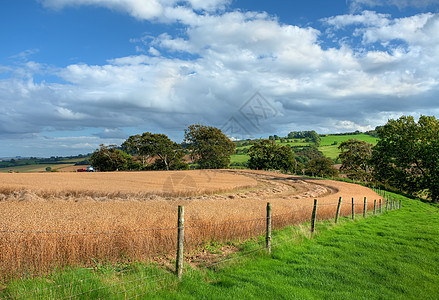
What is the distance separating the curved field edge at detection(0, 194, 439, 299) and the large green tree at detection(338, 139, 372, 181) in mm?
58283

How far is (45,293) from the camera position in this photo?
5355 millimetres

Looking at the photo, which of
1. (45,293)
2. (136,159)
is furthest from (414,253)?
(136,159)

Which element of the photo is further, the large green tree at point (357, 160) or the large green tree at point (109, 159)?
the large green tree at point (109, 159)

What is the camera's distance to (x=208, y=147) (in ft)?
234

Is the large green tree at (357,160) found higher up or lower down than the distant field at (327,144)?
lower down

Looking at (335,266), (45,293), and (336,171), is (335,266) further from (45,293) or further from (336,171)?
(336,171)

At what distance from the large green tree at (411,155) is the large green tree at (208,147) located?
1445 inches

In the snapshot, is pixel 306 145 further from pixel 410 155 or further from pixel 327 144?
pixel 410 155

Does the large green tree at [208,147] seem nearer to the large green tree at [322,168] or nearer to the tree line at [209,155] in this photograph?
the tree line at [209,155]

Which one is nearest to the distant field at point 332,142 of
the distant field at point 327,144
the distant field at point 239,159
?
the distant field at point 327,144

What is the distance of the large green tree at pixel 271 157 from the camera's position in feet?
240

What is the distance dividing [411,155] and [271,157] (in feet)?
115

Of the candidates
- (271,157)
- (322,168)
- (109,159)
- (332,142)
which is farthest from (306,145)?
(109,159)

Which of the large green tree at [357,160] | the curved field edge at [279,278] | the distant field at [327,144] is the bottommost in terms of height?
the curved field edge at [279,278]
